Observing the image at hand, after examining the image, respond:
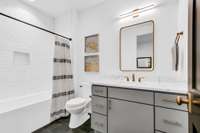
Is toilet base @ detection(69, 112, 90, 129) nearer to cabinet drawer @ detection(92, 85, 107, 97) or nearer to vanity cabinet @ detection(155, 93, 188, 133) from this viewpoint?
cabinet drawer @ detection(92, 85, 107, 97)

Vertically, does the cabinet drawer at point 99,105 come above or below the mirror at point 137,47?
below

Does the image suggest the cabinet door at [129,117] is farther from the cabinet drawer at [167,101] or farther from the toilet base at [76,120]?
the toilet base at [76,120]

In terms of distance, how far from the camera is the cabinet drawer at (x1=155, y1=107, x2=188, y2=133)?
1173mm

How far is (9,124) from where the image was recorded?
1.77 m

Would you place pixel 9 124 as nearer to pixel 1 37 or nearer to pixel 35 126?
pixel 35 126

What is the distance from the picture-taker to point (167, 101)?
1268 mm

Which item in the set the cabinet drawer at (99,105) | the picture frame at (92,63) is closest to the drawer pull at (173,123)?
the cabinet drawer at (99,105)

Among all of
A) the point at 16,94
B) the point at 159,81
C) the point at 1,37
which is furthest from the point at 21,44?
the point at 159,81

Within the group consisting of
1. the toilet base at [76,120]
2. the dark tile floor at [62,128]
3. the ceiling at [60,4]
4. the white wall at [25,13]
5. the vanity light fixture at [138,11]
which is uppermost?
the ceiling at [60,4]

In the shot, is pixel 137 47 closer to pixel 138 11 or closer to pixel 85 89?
pixel 138 11

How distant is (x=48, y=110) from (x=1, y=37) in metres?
1.72

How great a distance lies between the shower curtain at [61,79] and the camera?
2.51 m

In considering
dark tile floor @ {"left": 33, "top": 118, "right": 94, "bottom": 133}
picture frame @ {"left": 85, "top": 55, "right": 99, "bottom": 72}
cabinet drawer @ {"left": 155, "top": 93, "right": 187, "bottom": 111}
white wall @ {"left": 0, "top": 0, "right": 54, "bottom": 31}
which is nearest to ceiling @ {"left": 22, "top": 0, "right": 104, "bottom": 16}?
white wall @ {"left": 0, "top": 0, "right": 54, "bottom": 31}

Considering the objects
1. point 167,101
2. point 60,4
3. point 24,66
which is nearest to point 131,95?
point 167,101
